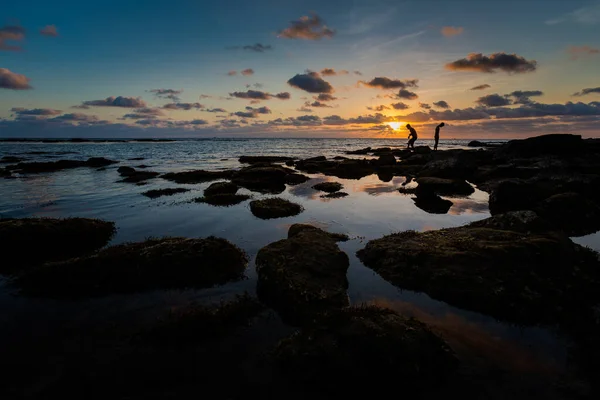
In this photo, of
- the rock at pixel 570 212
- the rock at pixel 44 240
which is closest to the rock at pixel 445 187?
the rock at pixel 570 212

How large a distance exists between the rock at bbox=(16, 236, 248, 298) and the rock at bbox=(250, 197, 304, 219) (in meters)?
6.73

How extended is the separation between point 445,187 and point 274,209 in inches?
626

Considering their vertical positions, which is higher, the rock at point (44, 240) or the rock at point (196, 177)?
the rock at point (196, 177)

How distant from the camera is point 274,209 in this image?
1761 cm

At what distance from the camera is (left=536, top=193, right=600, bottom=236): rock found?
1475 cm

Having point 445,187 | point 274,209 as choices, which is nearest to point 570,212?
point 445,187

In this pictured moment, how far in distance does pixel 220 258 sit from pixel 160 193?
16621 millimetres

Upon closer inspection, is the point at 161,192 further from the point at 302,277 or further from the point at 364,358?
the point at 364,358

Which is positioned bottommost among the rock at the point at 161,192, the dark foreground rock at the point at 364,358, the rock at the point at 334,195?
the dark foreground rock at the point at 364,358

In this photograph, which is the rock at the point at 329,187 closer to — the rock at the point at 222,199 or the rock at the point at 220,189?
the rock at the point at 222,199

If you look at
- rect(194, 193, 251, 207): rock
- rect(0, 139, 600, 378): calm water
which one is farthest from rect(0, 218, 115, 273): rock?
rect(194, 193, 251, 207): rock

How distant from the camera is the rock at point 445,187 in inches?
953

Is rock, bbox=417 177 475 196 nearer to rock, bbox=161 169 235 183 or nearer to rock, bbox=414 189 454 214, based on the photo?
rock, bbox=414 189 454 214

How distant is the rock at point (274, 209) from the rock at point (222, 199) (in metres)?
2.61
